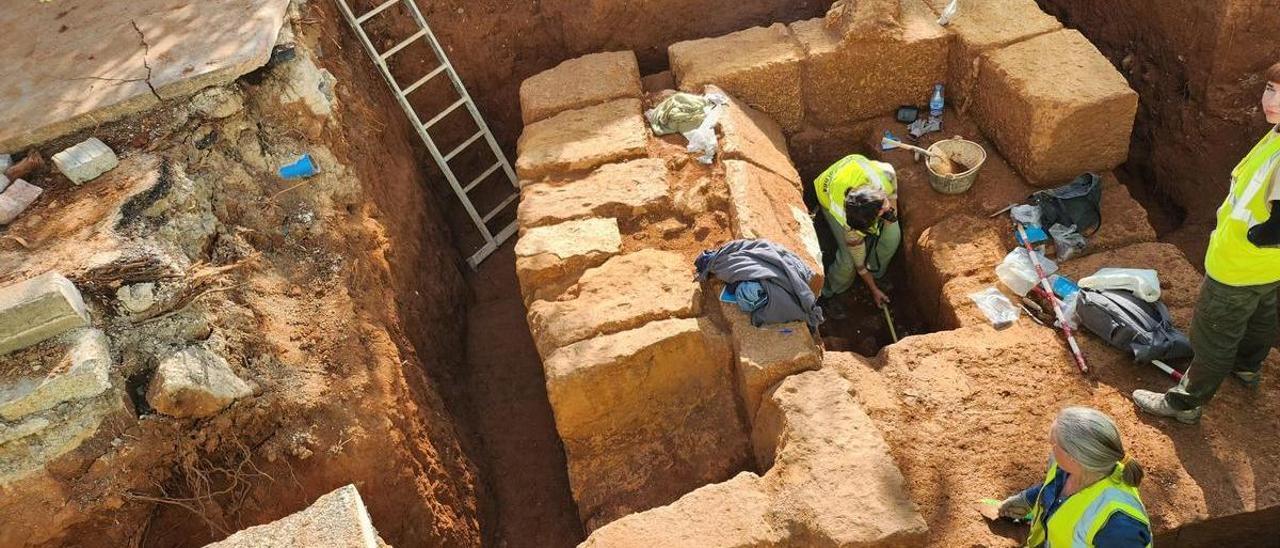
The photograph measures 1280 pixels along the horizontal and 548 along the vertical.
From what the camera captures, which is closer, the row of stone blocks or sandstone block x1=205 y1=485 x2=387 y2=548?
sandstone block x1=205 y1=485 x2=387 y2=548

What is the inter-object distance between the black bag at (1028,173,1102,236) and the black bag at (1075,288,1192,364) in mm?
654

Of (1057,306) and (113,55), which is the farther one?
(113,55)

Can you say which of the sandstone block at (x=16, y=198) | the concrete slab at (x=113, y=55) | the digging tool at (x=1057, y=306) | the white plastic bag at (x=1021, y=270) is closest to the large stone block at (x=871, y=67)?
the digging tool at (x=1057, y=306)

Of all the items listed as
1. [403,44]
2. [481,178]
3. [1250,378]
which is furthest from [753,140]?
[1250,378]

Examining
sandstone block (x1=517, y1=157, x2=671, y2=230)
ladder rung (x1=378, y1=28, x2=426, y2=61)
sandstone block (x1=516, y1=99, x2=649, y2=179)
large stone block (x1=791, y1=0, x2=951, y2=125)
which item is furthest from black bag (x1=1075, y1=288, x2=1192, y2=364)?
ladder rung (x1=378, y1=28, x2=426, y2=61)

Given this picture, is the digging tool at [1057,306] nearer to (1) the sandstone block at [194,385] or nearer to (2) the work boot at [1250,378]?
(2) the work boot at [1250,378]

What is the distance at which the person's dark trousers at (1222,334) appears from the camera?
131 inches

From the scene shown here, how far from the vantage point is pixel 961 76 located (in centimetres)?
539

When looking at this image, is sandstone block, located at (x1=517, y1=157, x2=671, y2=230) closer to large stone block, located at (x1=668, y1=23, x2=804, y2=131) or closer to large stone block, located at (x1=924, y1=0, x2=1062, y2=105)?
large stone block, located at (x1=668, y1=23, x2=804, y2=131)

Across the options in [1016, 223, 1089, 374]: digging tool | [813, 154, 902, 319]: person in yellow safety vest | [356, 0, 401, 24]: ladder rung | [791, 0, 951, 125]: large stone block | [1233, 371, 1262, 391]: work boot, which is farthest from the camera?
[356, 0, 401, 24]: ladder rung

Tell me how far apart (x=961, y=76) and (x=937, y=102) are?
0.23 metres

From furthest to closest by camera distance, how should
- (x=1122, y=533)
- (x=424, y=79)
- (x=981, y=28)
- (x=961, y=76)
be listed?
1. (x=424, y=79)
2. (x=961, y=76)
3. (x=981, y=28)
4. (x=1122, y=533)

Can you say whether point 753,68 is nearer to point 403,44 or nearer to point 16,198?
point 403,44

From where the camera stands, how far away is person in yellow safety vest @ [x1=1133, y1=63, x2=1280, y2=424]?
3.08 meters
